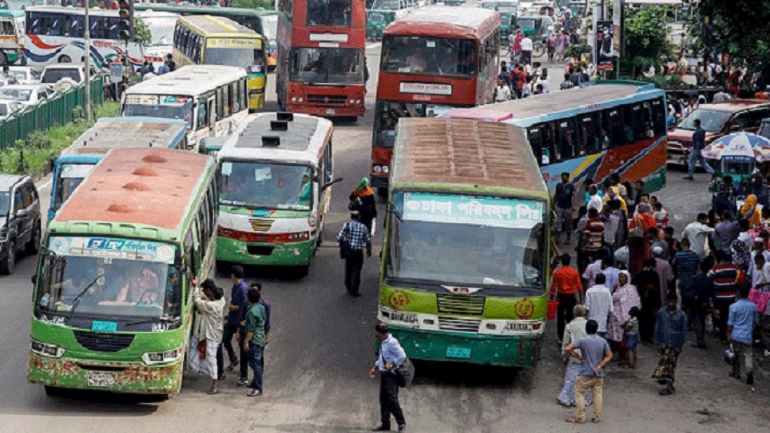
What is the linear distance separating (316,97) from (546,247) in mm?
26222

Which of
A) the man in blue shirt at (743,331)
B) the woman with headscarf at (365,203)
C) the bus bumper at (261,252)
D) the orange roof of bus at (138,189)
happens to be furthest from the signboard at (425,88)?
the man in blue shirt at (743,331)

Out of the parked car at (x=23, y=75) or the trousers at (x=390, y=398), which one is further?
the parked car at (x=23, y=75)

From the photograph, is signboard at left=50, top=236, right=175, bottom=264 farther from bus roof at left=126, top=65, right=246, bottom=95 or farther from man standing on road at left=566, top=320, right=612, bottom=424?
bus roof at left=126, top=65, right=246, bottom=95

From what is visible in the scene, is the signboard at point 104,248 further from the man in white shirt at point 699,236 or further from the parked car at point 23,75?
the parked car at point 23,75

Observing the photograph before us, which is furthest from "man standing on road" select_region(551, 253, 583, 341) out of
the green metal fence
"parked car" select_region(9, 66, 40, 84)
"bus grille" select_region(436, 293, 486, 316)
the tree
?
"parked car" select_region(9, 66, 40, 84)

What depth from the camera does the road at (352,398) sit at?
60.9 feet

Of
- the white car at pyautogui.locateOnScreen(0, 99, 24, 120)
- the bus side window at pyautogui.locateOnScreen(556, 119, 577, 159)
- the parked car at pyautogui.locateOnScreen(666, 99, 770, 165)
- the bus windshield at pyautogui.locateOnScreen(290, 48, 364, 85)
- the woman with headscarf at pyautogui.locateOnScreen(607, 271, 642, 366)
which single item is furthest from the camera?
the bus windshield at pyautogui.locateOnScreen(290, 48, 364, 85)

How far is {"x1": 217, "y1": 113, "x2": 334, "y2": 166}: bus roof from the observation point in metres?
27.1

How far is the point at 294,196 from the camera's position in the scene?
27.0m

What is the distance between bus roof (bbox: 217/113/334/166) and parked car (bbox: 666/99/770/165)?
41.7 ft

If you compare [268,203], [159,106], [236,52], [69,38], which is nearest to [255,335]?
[268,203]

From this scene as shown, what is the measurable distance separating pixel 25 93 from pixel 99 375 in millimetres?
30205

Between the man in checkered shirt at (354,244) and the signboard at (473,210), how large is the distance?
4460mm

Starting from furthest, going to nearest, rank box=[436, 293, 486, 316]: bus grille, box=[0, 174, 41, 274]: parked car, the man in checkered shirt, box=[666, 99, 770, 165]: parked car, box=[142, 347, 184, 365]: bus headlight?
box=[666, 99, 770, 165]: parked car → box=[0, 174, 41, 274]: parked car → the man in checkered shirt → box=[436, 293, 486, 316]: bus grille → box=[142, 347, 184, 365]: bus headlight
